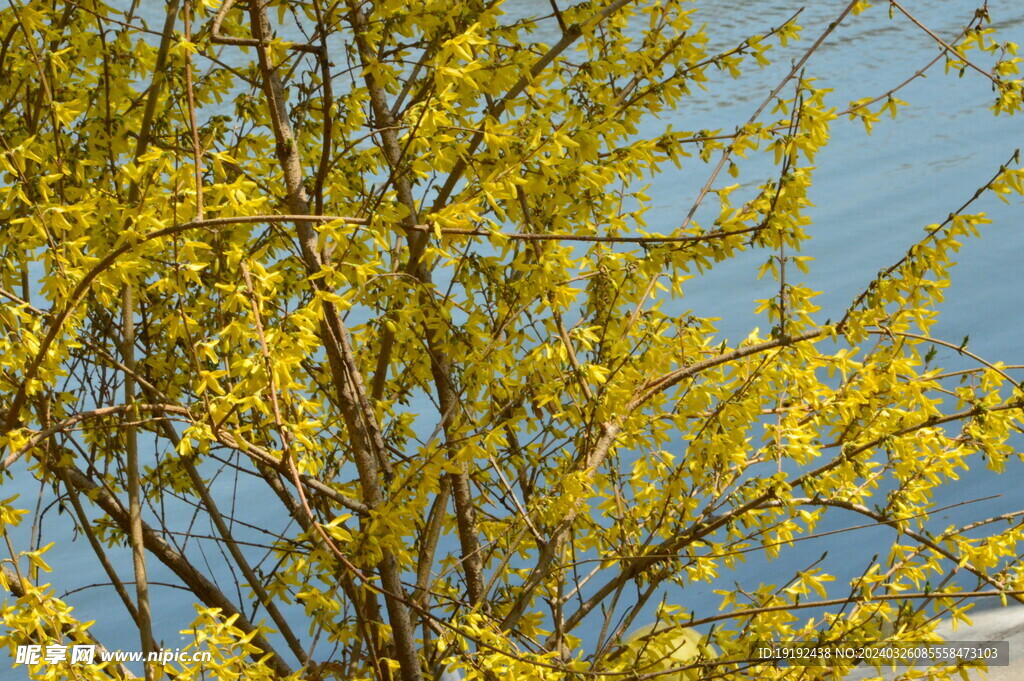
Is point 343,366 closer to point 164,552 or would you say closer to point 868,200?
point 164,552

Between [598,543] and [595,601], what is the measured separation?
0.39 feet

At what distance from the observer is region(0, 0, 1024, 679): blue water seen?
132 inches

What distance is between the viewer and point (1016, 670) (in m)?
2.94

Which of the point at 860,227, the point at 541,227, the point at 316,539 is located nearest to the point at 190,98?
the point at 316,539

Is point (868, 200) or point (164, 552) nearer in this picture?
point (164, 552)

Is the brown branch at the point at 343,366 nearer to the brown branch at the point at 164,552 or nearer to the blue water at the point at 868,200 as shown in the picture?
the brown branch at the point at 164,552

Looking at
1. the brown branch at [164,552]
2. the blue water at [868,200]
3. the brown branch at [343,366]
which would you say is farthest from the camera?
the blue water at [868,200]

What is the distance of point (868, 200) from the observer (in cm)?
389

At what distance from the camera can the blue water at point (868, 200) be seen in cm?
335

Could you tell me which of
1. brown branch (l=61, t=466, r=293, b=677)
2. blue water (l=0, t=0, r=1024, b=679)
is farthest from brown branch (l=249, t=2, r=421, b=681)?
blue water (l=0, t=0, r=1024, b=679)

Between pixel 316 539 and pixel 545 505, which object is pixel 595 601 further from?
pixel 316 539

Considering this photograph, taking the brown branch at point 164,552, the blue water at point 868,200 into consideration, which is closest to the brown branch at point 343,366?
the brown branch at point 164,552

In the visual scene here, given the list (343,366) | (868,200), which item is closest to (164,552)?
(343,366)

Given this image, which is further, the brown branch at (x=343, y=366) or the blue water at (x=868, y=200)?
the blue water at (x=868, y=200)
